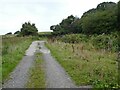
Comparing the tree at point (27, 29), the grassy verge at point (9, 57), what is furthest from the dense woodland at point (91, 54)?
the tree at point (27, 29)

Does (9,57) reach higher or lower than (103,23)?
lower

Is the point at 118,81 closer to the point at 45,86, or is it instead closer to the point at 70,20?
the point at 45,86

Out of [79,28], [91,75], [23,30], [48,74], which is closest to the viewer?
[91,75]

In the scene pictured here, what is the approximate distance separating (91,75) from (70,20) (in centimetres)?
9437

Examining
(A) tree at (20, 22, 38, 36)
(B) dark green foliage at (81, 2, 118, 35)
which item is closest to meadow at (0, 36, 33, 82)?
(B) dark green foliage at (81, 2, 118, 35)

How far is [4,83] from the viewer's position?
14.2 m

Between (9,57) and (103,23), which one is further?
(103,23)

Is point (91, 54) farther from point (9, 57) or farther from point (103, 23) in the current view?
point (103, 23)

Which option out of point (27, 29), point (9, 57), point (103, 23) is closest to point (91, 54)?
point (9, 57)

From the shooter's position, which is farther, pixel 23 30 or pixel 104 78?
pixel 23 30

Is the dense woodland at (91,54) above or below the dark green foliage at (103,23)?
below

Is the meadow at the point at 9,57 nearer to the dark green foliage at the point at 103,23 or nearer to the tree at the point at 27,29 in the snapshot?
the dark green foliage at the point at 103,23

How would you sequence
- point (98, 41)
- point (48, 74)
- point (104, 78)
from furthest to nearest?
point (98, 41)
point (48, 74)
point (104, 78)

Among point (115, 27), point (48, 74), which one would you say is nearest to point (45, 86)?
point (48, 74)
